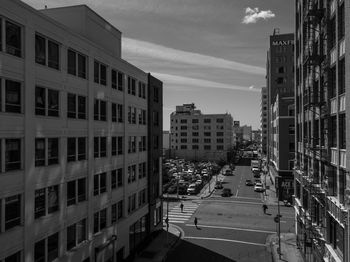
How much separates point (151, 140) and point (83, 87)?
15.5 metres

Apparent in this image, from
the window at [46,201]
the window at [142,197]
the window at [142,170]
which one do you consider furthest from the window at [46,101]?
the window at [142,197]

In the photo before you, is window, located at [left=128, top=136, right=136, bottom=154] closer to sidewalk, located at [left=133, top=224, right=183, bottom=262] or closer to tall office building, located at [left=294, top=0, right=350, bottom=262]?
sidewalk, located at [left=133, top=224, right=183, bottom=262]

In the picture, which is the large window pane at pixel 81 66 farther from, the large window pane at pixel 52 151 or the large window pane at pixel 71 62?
the large window pane at pixel 52 151

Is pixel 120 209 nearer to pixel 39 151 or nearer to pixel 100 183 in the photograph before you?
pixel 100 183

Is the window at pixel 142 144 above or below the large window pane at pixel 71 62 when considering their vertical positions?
below

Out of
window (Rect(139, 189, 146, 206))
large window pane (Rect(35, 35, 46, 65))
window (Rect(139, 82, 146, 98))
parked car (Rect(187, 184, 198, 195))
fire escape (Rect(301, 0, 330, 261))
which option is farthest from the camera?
parked car (Rect(187, 184, 198, 195))

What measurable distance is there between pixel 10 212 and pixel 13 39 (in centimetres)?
810

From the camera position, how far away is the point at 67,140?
2084 centimetres

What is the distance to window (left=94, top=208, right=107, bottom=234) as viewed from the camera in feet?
81.4

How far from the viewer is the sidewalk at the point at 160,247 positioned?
3095cm

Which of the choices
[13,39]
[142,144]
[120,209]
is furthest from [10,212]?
[142,144]

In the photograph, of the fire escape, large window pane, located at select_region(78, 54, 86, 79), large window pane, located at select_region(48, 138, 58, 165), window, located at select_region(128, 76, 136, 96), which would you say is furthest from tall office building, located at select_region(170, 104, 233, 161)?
large window pane, located at select_region(48, 138, 58, 165)

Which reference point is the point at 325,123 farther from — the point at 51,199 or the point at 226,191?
the point at 226,191

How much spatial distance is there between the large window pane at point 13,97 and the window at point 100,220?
1107 cm
